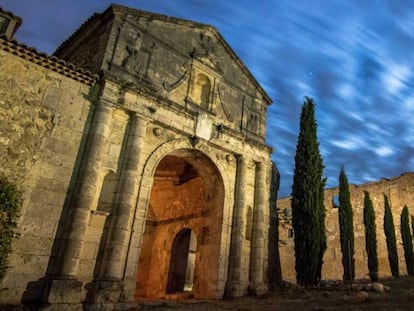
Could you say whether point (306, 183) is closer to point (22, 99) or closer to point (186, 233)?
point (186, 233)

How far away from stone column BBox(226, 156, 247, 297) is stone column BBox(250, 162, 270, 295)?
2.09 ft

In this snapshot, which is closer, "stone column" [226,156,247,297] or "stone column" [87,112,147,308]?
"stone column" [87,112,147,308]

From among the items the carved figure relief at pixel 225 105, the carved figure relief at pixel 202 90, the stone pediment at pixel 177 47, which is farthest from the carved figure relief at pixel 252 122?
the carved figure relief at pixel 202 90

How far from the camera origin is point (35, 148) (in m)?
8.35

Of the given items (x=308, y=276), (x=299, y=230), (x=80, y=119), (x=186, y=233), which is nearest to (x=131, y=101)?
(x=80, y=119)

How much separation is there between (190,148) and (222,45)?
5.49 m

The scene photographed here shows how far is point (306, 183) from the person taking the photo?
1421 cm

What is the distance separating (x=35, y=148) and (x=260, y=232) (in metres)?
8.33

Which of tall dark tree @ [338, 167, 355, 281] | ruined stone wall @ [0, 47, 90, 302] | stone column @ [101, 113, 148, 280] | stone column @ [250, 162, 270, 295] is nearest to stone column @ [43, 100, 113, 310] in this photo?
ruined stone wall @ [0, 47, 90, 302]

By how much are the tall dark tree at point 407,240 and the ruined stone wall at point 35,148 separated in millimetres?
25271

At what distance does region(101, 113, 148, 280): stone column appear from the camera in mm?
8648

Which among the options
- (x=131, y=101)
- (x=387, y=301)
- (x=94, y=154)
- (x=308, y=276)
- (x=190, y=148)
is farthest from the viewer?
(x=308, y=276)

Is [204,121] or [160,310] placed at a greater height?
[204,121]

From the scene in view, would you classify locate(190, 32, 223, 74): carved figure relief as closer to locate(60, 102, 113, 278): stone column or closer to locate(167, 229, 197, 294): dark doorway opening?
locate(60, 102, 113, 278): stone column
